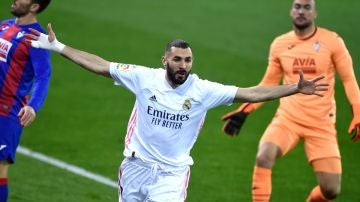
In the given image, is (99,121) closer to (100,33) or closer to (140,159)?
(100,33)

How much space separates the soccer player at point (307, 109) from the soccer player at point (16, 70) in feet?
8.44

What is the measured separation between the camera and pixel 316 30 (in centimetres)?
1177

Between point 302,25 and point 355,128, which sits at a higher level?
point 302,25

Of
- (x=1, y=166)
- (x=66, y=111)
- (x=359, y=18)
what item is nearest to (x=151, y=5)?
(x=359, y=18)

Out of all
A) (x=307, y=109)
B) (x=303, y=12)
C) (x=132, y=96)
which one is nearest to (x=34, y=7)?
(x=303, y=12)

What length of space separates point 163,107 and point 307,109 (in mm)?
2782

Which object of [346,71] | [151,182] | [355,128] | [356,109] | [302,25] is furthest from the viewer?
[302,25]

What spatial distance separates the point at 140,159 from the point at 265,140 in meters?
2.34

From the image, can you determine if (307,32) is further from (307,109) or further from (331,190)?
(331,190)

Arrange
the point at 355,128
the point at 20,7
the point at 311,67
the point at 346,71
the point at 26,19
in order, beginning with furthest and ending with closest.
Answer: the point at 311,67 → the point at 346,71 → the point at 355,128 → the point at 26,19 → the point at 20,7

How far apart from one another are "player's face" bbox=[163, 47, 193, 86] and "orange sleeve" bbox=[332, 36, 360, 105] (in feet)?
8.78

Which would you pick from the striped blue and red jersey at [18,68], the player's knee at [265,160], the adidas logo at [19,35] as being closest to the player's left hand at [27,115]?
the striped blue and red jersey at [18,68]

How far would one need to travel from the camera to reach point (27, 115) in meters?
9.70

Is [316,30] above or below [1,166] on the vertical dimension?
above
